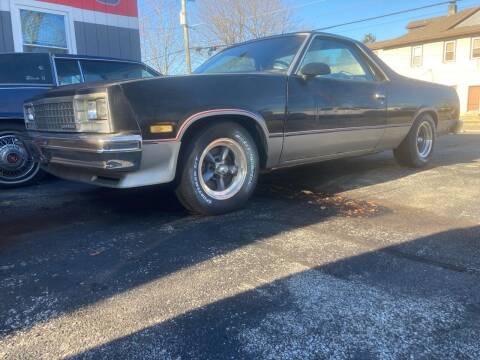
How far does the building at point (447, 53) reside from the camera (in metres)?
25.6

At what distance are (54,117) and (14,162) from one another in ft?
5.96

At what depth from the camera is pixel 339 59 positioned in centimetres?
455

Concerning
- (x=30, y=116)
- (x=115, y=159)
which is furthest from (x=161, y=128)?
(x=30, y=116)

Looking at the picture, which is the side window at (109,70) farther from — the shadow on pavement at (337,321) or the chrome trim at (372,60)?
the shadow on pavement at (337,321)

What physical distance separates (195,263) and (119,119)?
1.13 metres

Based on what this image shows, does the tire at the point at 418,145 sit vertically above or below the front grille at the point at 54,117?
below

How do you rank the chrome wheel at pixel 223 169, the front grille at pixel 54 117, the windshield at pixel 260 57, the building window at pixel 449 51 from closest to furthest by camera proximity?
1. the front grille at pixel 54 117
2. the chrome wheel at pixel 223 169
3. the windshield at pixel 260 57
4. the building window at pixel 449 51

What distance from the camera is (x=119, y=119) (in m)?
2.80

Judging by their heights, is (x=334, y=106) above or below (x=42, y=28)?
below

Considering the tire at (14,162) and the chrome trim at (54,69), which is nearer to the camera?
the tire at (14,162)

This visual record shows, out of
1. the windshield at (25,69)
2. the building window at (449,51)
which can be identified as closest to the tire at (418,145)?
the windshield at (25,69)

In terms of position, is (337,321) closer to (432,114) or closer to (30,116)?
(30,116)

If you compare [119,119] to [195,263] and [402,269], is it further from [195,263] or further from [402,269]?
[402,269]

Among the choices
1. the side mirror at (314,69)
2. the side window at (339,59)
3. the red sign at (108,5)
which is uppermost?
the red sign at (108,5)
